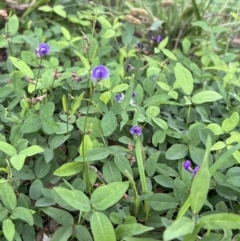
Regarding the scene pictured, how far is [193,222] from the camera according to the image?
0.90 metres

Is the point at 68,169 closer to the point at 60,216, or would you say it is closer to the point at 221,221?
the point at 60,216

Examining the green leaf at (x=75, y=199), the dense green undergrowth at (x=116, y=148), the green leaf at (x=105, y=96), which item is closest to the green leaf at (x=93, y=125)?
the dense green undergrowth at (x=116, y=148)

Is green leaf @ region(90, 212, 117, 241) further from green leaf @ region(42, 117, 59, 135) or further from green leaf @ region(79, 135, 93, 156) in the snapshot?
green leaf @ region(42, 117, 59, 135)

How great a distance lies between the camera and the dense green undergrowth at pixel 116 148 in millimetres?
1034

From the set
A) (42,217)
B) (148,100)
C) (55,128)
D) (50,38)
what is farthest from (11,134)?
(50,38)

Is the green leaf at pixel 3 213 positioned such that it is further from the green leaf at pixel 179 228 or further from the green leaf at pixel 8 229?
the green leaf at pixel 179 228

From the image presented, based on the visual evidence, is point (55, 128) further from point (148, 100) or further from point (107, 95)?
point (148, 100)

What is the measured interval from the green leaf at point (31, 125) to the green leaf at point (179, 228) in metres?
0.59

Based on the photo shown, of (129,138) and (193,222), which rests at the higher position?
(193,222)

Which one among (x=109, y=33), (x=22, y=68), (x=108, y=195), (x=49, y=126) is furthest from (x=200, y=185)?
(x=109, y=33)

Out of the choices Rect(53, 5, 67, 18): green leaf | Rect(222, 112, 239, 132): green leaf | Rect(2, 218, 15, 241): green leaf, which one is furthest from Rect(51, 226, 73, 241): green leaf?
Rect(53, 5, 67, 18): green leaf

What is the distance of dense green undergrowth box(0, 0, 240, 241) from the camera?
1.03 metres

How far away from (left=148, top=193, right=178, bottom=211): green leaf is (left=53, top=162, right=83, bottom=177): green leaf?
22 cm

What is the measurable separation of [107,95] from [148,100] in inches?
6.2
